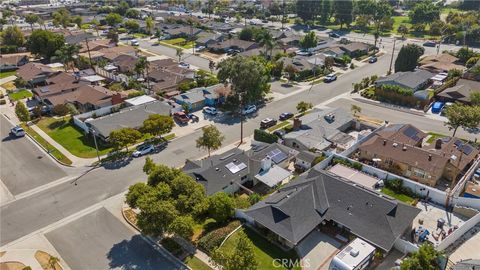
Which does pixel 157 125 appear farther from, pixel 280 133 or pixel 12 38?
pixel 12 38

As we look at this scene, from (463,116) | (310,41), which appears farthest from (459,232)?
(310,41)

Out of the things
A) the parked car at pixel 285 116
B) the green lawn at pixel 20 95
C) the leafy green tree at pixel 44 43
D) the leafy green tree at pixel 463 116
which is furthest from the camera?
the leafy green tree at pixel 44 43

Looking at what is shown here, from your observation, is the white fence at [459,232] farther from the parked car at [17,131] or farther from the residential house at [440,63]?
Answer: the parked car at [17,131]

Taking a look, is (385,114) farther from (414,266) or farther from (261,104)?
(414,266)

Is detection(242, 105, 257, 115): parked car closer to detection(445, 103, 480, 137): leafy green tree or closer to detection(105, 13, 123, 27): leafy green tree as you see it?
detection(445, 103, 480, 137): leafy green tree

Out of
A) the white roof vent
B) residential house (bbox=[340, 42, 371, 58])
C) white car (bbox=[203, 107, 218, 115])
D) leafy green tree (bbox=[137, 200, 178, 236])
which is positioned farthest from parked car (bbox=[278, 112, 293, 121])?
residential house (bbox=[340, 42, 371, 58])

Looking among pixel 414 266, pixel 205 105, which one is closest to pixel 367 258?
pixel 414 266

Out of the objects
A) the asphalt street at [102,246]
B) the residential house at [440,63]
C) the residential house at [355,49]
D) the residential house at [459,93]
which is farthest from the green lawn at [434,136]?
the residential house at [355,49]

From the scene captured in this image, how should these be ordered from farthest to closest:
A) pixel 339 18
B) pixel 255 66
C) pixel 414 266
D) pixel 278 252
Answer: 1. pixel 339 18
2. pixel 255 66
3. pixel 278 252
4. pixel 414 266
